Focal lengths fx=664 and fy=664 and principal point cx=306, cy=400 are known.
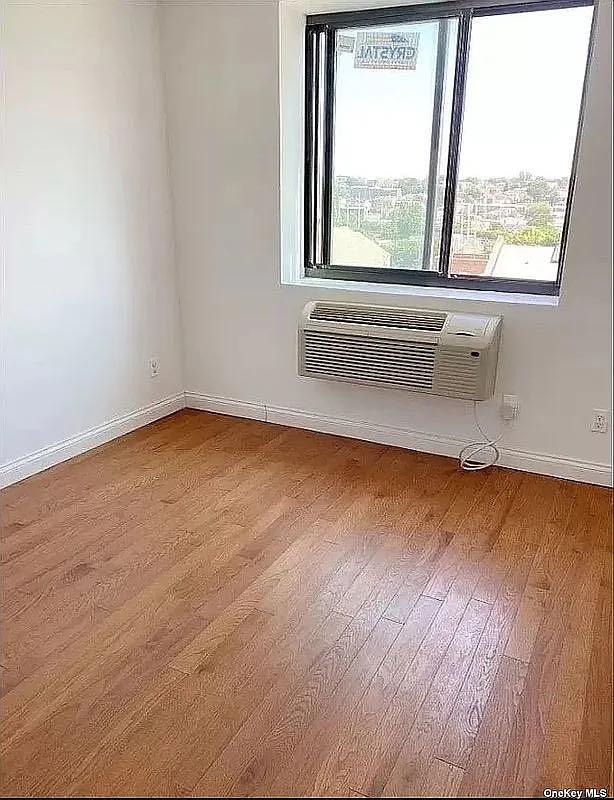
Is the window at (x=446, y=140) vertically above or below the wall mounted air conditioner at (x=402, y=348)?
above

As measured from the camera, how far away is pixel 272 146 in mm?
3242

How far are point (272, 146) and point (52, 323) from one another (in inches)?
53.2

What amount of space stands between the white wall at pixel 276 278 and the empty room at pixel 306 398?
14 mm

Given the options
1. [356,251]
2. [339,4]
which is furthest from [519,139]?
[339,4]

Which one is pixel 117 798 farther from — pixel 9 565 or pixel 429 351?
pixel 429 351

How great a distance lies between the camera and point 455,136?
304 centimetres

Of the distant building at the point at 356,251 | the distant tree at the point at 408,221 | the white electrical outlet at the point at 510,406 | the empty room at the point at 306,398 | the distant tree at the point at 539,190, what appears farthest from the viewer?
the distant building at the point at 356,251

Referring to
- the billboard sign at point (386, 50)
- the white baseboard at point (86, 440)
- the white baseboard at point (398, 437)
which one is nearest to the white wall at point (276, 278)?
the white baseboard at point (398, 437)

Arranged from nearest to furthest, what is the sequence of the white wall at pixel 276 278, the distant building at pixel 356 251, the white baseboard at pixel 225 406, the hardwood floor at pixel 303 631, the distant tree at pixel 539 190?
the hardwood floor at pixel 303 631 → the white wall at pixel 276 278 → the distant tree at pixel 539 190 → the distant building at pixel 356 251 → the white baseboard at pixel 225 406

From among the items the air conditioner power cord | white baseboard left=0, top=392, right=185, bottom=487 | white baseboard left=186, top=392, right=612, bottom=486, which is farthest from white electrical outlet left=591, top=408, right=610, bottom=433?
white baseboard left=0, top=392, right=185, bottom=487

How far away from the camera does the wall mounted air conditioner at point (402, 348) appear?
291 centimetres

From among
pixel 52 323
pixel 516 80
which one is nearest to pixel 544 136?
pixel 516 80

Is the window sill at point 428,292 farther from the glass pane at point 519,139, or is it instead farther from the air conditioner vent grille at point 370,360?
Result: the air conditioner vent grille at point 370,360

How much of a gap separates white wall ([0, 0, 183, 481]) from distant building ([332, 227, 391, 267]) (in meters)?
0.92
